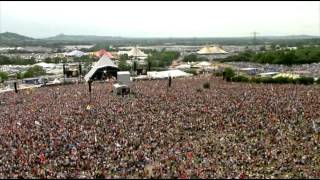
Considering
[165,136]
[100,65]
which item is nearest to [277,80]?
[100,65]

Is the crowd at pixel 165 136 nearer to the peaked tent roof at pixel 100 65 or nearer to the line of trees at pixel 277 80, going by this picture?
the line of trees at pixel 277 80

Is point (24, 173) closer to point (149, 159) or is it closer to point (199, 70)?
point (149, 159)

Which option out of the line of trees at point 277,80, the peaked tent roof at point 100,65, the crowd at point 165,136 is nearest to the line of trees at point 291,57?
the line of trees at point 277,80

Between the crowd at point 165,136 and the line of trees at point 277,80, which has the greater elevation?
the crowd at point 165,136

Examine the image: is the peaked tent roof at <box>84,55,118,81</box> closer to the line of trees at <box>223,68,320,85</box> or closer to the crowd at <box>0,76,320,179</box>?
the line of trees at <box>223,68,320,85</box>

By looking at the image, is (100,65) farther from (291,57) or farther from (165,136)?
(291,57)

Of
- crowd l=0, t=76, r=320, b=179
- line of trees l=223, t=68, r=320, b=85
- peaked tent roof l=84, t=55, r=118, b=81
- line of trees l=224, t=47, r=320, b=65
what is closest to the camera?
crowd l=0, t=76, r=320, b=179

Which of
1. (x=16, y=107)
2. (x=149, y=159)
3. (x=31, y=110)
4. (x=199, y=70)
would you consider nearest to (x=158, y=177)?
(x=149, y=159)

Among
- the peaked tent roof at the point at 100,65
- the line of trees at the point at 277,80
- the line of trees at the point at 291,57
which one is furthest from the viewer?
the line of trees at the point at 291,57

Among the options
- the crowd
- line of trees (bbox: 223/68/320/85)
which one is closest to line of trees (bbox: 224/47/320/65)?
line of trees (bbox: 223/68/320/85)
